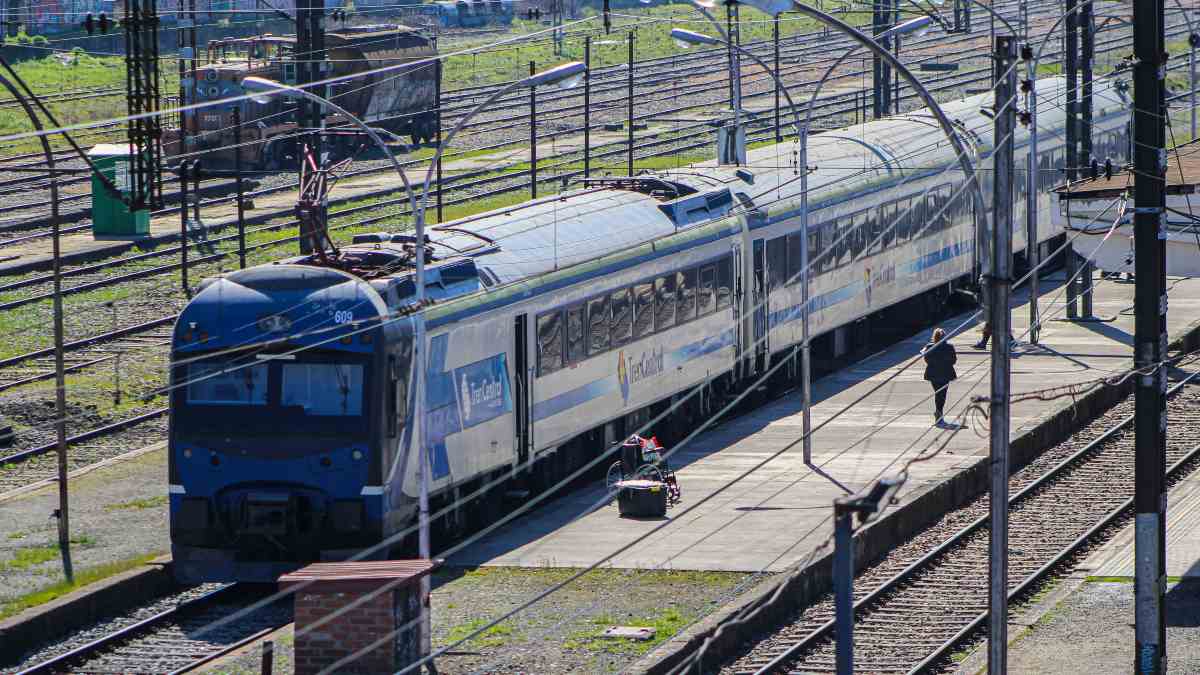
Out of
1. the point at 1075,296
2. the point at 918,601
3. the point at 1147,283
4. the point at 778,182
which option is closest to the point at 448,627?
the point at 918,601

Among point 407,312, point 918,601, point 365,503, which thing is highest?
point 407,312

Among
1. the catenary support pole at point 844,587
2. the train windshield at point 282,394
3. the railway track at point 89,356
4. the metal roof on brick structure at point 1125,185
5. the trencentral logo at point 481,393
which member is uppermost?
the metal roof on brick structure at point 1125,185

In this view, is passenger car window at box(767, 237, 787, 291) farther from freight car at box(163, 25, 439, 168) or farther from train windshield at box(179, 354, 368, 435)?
freight car at box(163, 25, 439, 168)

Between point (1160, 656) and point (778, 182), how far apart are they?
16.2m

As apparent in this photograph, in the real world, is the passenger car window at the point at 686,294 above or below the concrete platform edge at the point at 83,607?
above

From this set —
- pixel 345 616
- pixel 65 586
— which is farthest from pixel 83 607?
pixel 345 616

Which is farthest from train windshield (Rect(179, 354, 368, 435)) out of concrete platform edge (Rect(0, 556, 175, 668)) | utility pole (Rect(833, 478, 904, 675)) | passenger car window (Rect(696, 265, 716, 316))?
utility pole (Rect(833, 478, 904, 675))

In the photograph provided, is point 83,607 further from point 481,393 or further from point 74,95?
point 74,95

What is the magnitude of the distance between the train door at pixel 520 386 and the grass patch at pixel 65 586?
14.4 ft

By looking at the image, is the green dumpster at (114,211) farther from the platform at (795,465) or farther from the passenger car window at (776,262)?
the passenger car window at (776,262)

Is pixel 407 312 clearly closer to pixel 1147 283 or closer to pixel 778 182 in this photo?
pixel 1147 283

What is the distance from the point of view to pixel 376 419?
68.0ft

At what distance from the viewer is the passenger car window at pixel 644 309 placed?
2716cm

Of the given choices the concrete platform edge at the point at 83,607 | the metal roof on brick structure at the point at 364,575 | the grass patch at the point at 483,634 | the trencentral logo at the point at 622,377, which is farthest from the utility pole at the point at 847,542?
the trencentral logo at the point at 622,377
